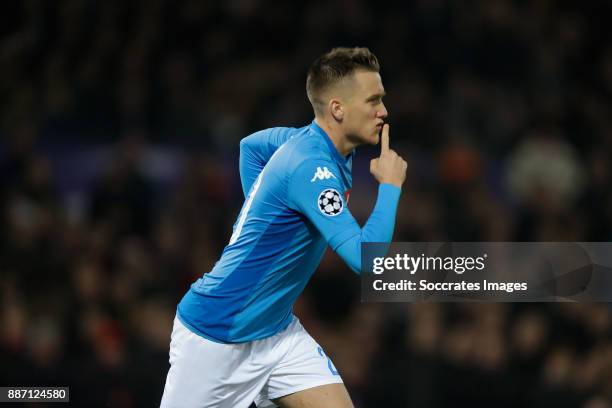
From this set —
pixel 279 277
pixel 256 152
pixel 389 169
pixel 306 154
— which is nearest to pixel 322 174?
pixel 306 154

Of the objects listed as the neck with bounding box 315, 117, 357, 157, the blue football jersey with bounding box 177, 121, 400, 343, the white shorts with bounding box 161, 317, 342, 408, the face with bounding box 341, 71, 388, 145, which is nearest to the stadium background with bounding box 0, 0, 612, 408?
the white shorts with bounding box 161, 317, 342, 408

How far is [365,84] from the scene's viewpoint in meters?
3.87

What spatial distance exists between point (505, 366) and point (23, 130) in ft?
13.6

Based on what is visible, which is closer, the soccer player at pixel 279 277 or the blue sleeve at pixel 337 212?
the blue sleeve at pixel 337 212

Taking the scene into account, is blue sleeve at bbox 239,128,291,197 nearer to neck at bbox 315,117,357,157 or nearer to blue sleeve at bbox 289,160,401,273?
neck at bbox 315,117,357,157

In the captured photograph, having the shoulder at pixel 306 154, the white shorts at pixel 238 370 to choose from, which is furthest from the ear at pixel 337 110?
the white shorts at pixel 238 370

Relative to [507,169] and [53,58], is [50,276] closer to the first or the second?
[53,58]

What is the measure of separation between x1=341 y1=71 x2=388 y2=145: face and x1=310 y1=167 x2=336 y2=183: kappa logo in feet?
0.92

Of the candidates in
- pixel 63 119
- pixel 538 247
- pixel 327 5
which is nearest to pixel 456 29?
pixel 327 5

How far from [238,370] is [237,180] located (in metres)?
4.19

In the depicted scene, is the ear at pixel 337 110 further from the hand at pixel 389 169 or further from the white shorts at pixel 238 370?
the white shorts at pixel 238 370

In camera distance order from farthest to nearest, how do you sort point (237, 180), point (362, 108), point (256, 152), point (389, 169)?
point (237, 180)
point (256, 152)
point (362, 108)
point (389, 169)

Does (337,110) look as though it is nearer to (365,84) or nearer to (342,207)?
(365,84)

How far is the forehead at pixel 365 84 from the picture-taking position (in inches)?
152
